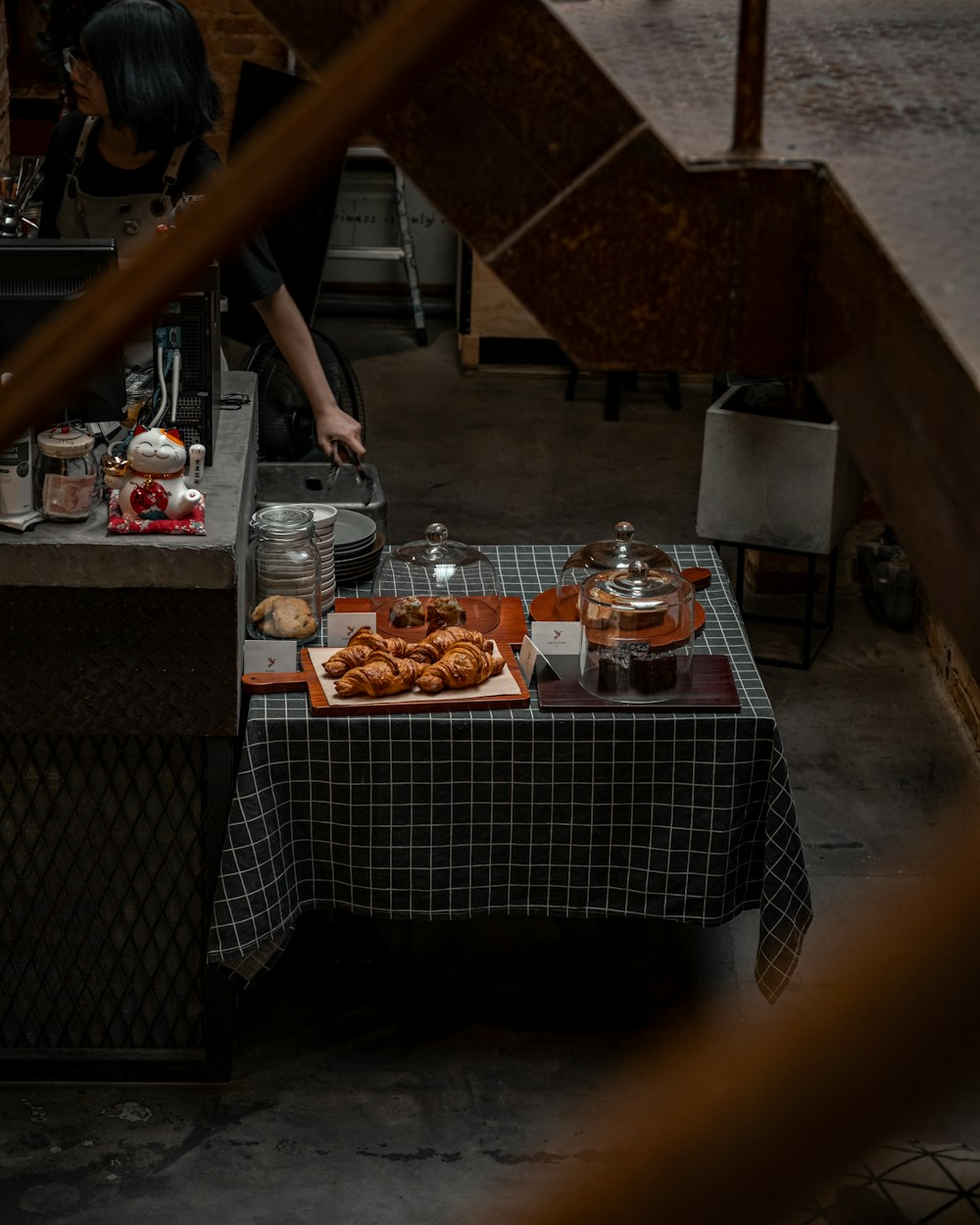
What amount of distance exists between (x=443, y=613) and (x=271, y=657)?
451mm

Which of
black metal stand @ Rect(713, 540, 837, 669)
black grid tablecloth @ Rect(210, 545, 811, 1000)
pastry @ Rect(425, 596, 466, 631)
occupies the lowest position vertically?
black metal stand @ Rect(713, 540, 837, 669)

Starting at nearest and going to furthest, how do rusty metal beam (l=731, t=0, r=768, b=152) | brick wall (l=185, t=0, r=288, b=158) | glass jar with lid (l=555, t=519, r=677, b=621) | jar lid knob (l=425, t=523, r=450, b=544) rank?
rusty metal beam (l=731, t=0, r=768, b=152) → glass jar with lid (l=555, t=519, r=677, b=621) → jar lid knob (l=425, t=523, r=450, b=544) → brick wall (l=185, t=0, r=288, b=158)

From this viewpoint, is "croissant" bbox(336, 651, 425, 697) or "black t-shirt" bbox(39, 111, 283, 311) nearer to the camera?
"croissant" bbox(336, 651, 425, 697)

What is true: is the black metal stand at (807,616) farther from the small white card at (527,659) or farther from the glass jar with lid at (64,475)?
the glass jar with lid at (64,475)

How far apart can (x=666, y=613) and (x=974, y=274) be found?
253cm

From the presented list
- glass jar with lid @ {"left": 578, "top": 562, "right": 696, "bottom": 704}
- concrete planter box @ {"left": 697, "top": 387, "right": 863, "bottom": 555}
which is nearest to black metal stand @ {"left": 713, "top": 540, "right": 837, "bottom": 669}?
concrete planter box @ {"left": 697, "top": 387, "right": 863, "bottom": 555}

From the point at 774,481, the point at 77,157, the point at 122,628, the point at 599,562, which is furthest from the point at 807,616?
the point at 122,628

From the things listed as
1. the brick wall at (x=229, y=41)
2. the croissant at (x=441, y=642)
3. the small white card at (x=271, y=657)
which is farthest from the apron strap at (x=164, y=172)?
the brick wall at (x=229, y=41)

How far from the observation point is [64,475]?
317 centimetres

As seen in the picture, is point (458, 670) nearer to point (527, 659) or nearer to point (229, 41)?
point (527, 659)

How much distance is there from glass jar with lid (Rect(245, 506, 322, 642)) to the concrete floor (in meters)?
0.88

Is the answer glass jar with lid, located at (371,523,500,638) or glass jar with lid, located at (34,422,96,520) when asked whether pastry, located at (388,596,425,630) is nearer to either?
glass jar with lid, located at (371,523,500,638)

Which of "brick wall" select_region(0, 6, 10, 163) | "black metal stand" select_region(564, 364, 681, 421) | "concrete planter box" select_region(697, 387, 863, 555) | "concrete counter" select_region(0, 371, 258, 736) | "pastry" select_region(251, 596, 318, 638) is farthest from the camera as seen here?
"black metal stand" select_region(564, 364, 681, 421)

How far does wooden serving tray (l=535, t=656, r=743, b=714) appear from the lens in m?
3.40
